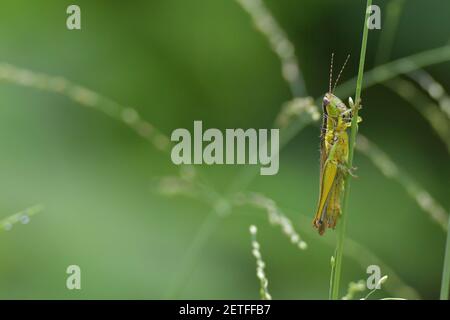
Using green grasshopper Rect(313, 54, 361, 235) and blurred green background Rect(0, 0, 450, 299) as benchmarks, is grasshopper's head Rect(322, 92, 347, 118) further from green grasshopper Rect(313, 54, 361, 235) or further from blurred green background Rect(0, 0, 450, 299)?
blurred green background Rect(0, 0, 450, 299)

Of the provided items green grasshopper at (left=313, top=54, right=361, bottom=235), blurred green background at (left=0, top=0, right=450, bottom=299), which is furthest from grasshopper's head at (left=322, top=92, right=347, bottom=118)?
blurred green background at (left=0, top=0, right=450, bottom=299)

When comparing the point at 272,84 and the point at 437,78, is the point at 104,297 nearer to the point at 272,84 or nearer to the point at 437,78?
the point at 272,84

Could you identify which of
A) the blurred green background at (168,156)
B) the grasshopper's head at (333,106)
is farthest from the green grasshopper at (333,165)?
the blurred green background at (168,156)

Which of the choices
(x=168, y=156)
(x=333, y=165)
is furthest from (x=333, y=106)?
(x=168, y=156)

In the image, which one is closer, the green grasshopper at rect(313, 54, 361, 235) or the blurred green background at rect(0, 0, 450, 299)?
the green grasshopper at rect(313, 54, 361, 235)

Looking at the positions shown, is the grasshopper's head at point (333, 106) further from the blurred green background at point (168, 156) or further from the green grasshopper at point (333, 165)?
the blurred green background at point (168, 156)

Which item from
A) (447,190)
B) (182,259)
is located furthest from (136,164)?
(447,190)

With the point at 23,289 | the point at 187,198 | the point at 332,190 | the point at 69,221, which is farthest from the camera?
the point at 187,198
